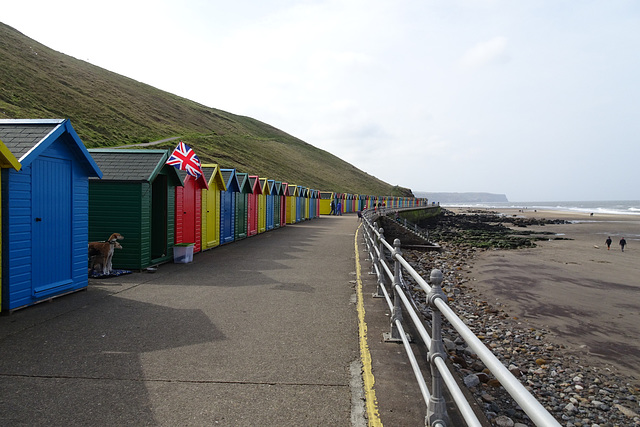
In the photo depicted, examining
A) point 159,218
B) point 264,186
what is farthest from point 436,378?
point 264,186

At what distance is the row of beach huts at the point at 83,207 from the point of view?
267 inches

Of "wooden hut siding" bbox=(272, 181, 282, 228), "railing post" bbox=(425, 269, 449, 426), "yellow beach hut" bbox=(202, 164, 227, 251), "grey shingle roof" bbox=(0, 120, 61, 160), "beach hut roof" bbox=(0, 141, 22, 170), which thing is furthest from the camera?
"wooden hut siding" bbox=(272, 181, 282, 228)

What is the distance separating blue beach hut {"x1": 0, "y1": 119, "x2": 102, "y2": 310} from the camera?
664cm

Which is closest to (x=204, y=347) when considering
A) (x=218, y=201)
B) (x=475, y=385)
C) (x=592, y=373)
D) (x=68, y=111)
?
(x=475, y=385)

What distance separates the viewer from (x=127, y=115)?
254 feet

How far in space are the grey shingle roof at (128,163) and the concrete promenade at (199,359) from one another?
9.41 ft

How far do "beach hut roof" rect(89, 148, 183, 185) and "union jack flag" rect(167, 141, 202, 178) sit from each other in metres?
0.21

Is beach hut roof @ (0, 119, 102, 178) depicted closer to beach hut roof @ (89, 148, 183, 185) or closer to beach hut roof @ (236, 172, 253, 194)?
beach hut roof @ (89, 148, 183, 185)

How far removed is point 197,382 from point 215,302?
335 cm

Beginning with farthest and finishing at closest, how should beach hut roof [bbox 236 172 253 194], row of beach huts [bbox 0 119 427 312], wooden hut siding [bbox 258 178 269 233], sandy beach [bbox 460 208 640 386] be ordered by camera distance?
1. wooden hut siding [bbox 258 178 269 233]
2. beach hut roof [bbox 236 172 253 194]
3. sandy beach [bbox 460 208 640 386]
4. row of beach huts [bbox 0 119 427 312]

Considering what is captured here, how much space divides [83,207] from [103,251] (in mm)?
1689

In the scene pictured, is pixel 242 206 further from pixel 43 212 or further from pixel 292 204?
pixel 292 204

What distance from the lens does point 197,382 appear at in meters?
4.29

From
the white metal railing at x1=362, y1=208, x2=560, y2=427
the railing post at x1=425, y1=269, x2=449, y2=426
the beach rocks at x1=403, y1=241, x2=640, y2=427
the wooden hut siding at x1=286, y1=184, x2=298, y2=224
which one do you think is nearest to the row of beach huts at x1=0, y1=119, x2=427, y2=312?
the white metal railing at x1=362, y1=208, x2=560, y2=427
